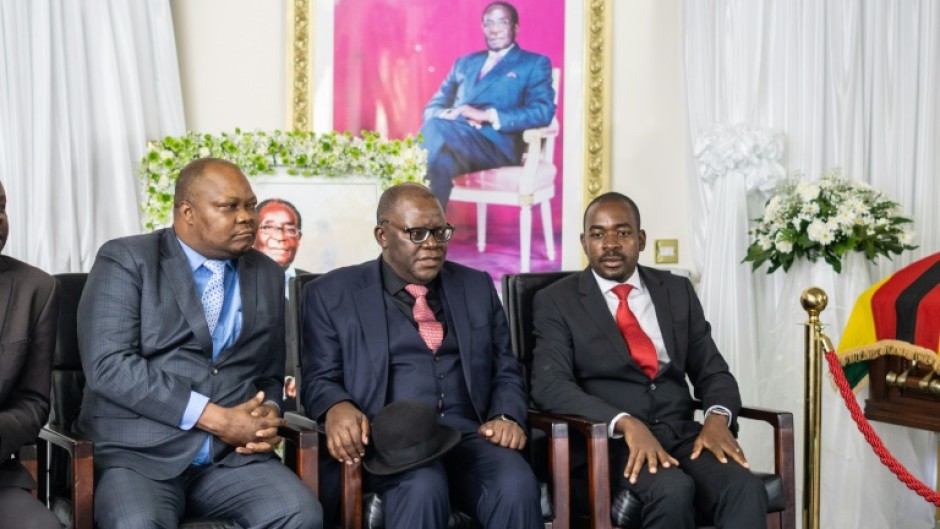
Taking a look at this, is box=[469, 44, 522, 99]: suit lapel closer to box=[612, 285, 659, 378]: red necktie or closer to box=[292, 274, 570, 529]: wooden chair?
box=[612, 285, 659, 378]: red necktie

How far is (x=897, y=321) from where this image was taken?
4.81 meters


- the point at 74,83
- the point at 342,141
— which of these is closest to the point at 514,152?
the point at 342,141

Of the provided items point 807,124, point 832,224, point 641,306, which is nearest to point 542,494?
point 641,306

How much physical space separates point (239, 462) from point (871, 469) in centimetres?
324

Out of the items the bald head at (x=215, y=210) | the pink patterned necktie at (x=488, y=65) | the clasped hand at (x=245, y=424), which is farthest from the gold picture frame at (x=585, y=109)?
the clasped hand at (x=245, y=424)

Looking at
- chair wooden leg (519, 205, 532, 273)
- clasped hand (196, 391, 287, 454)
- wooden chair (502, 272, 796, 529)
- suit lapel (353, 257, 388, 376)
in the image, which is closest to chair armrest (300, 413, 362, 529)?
clasped hand (196, 391, 287, 454)

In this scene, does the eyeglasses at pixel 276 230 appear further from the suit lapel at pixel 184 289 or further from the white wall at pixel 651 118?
the white wall at pixel 651 118

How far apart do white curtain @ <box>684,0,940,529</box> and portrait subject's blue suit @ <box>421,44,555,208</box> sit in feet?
3.08

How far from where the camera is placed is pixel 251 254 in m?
3.98

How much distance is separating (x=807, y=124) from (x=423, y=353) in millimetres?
2948

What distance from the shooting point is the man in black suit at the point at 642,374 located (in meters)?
3.86

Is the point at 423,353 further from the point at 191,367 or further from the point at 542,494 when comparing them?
the point at 191,367

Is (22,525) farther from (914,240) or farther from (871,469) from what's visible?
(914,240)

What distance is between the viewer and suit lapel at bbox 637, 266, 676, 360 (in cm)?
441
